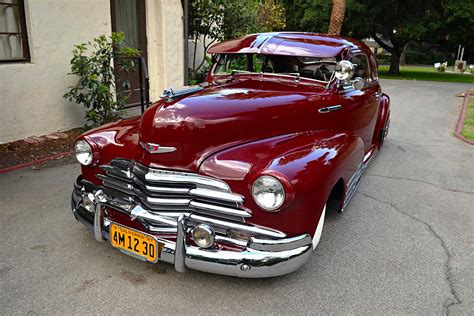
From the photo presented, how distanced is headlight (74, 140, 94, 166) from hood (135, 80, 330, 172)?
485 millimetres

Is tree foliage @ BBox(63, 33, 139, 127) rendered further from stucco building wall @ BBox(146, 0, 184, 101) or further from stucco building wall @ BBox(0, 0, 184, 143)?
stucco building wall @ BBox(146, 0, 184, 101)

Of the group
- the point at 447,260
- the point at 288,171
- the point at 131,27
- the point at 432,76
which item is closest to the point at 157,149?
the point at 288,171

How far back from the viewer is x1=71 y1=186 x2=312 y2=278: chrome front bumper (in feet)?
7.96

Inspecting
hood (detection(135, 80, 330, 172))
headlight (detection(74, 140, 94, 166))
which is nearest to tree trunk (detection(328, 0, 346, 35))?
hood (detection(135, 80, 330, 172))

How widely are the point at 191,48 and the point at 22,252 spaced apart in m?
8.31

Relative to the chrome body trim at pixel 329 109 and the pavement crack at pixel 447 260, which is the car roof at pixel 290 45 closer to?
the chrome body trim at pixel 329 109

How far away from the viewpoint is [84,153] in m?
3.09

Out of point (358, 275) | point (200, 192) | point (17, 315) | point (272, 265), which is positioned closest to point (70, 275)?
point (17, 315)

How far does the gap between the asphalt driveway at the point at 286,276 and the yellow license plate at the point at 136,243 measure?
0.28 meters

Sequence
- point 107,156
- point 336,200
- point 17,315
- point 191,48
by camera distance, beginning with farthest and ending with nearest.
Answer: point 191,48 < point 336,200 < point 107,156 < point 17,315

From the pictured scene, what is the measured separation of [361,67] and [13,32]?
5147 mm

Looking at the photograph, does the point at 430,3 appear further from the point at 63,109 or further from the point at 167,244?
the point at 167,244

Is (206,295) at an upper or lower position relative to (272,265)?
lower

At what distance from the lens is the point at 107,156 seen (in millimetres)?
3066
